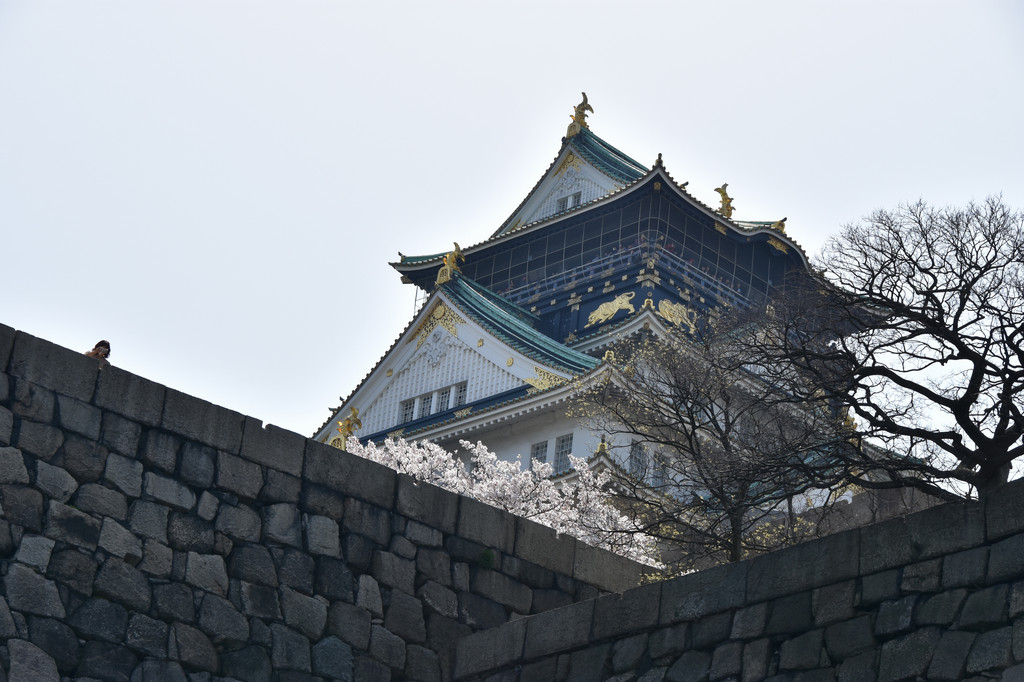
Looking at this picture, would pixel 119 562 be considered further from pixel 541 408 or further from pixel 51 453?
pixel 541 408

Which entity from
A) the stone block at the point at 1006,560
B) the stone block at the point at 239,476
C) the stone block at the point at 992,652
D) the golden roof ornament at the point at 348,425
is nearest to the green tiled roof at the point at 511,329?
the golden roof ornament at the point at 348,425

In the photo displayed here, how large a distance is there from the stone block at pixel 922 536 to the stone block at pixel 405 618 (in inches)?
147

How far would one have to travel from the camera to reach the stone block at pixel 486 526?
38.9 feet

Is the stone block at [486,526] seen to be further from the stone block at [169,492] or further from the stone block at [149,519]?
the stone block at [149,519]

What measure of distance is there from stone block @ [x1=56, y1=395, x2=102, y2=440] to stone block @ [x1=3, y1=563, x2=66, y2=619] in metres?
1.02

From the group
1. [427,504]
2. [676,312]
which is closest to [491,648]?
[427,504]

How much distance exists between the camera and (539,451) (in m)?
35.3

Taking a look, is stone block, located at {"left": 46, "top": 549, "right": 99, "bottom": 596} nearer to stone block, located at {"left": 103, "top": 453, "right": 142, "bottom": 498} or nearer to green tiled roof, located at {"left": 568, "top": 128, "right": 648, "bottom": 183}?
stone block, located at {"left": 103, "top": 453, "right": 142, "bottom": 498}

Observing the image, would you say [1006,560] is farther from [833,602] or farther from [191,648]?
[191,648]

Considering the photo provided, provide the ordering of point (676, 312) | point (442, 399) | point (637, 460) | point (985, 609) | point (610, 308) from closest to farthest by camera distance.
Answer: point (985, 609) → point (637, 460) → point (442, 399) → point (676, 312) → point (610, 308)

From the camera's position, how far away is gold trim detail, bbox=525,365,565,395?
34.7m

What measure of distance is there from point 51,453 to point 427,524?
10.3 feet

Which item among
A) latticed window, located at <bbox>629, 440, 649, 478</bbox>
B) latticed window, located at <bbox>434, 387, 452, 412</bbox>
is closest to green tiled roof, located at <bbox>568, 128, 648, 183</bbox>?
latticed window, located at <bbox>434, 387, 452, 412</bbox>

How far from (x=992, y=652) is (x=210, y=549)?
17.3 ft
